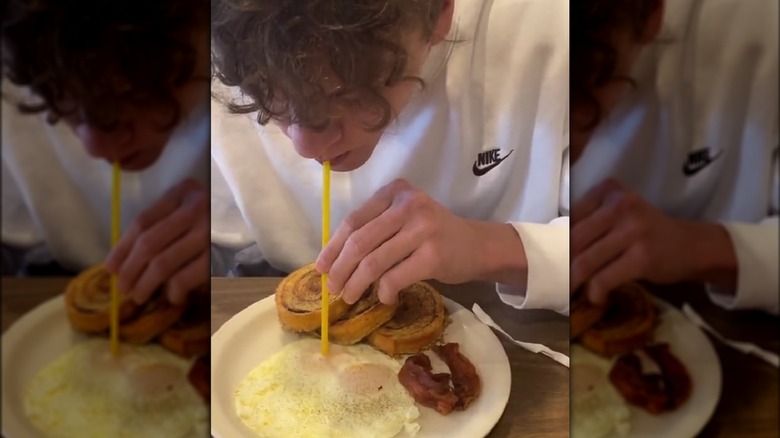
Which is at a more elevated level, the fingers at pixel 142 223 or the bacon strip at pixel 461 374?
the fingers at pixel 142 223

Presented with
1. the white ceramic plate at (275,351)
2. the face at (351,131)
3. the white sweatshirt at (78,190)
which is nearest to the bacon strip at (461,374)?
the white ceramic plate at (275,351)

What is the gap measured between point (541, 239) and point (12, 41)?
59cm

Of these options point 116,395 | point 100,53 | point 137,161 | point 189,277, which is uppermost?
point 100,53

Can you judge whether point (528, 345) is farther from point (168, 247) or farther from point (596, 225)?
point (168, 247)

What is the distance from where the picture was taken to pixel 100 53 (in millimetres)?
658

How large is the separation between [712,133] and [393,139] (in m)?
0.39

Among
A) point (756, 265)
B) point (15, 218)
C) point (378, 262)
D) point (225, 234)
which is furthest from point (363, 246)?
point (756, 265)

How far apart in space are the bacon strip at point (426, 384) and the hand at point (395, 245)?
7 cm

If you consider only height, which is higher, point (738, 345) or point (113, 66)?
point (113, 66)

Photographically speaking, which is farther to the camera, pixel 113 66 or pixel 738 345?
pixel 738 345

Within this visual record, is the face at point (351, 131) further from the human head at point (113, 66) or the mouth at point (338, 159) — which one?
the human head at point (113, 66)

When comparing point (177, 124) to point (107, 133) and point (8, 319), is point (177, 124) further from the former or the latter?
point (8, 319)

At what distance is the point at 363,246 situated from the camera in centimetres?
68

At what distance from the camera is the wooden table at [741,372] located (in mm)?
766
